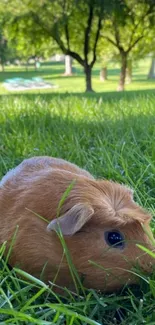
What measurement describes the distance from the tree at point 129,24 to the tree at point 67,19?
642mm

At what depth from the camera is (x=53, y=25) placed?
14.2 metres

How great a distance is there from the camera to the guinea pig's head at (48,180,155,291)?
1.01 meters

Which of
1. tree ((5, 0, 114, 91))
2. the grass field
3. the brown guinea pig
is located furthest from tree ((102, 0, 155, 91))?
the brown guinea pig

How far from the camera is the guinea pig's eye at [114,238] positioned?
1.02m

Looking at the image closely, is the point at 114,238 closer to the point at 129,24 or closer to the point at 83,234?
the point at 83,234

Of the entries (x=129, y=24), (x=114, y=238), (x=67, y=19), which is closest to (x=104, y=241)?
(x=114, y=238)

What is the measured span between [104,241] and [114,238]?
0.03m

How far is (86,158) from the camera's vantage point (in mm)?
2057

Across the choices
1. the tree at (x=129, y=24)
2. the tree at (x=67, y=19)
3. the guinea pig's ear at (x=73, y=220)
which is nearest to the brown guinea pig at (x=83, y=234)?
the guinea pig's ear at (x=73, y=220)

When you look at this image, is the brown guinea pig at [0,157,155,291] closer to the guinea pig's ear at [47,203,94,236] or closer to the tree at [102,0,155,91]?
the guinea pig's ear at [47,203,94,236]

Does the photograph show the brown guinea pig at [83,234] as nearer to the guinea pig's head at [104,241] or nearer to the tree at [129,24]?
the guinea pig's head at [104,241]

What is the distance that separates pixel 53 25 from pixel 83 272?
1411 cm

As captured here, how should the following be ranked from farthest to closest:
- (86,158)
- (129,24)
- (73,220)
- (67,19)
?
(129,24), (67,19), (86,158), (73,220)

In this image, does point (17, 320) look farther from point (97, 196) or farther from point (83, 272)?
point (97, 196)
